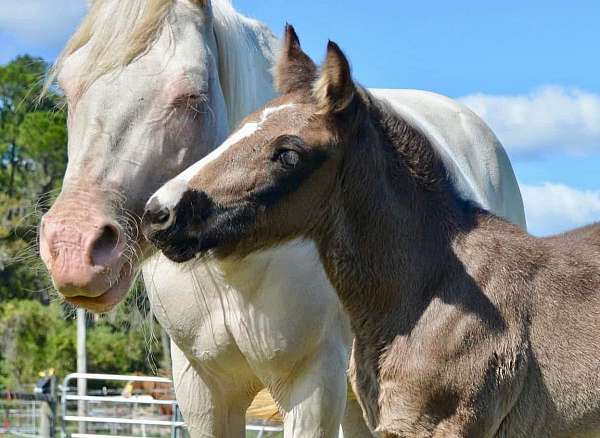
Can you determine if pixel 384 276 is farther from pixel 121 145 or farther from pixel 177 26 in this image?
pixel 177 26

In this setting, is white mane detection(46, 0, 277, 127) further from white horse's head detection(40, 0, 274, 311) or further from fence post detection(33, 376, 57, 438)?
fence post detection(33, 376, 57, 438)

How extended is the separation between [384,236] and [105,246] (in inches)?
40.1

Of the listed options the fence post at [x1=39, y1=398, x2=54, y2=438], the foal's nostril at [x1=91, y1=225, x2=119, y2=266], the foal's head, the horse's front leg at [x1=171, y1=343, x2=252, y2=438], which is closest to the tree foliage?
the fence post at [x1=39, y1=398, x2=54, y2=438]

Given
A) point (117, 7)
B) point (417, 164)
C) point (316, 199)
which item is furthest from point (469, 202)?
point (117, 7)

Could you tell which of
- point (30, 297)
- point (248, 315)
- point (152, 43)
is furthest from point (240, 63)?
point (30, 297)

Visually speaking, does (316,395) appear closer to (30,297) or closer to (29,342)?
(29,342)

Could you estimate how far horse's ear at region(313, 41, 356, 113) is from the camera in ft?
12.0

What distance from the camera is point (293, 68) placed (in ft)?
12.8

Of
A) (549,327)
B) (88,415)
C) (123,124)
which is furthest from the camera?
(88,415)

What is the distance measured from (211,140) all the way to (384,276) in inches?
38.8

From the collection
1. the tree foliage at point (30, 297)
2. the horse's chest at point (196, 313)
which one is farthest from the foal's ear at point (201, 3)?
the tree foliage at point (30, 297)

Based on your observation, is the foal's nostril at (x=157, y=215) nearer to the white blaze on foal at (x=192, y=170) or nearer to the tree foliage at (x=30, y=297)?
the white blaze on foal at (x=192, y=170)

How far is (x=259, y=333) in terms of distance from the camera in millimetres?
4574

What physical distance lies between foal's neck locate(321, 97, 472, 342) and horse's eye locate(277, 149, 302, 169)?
0.77 feet
